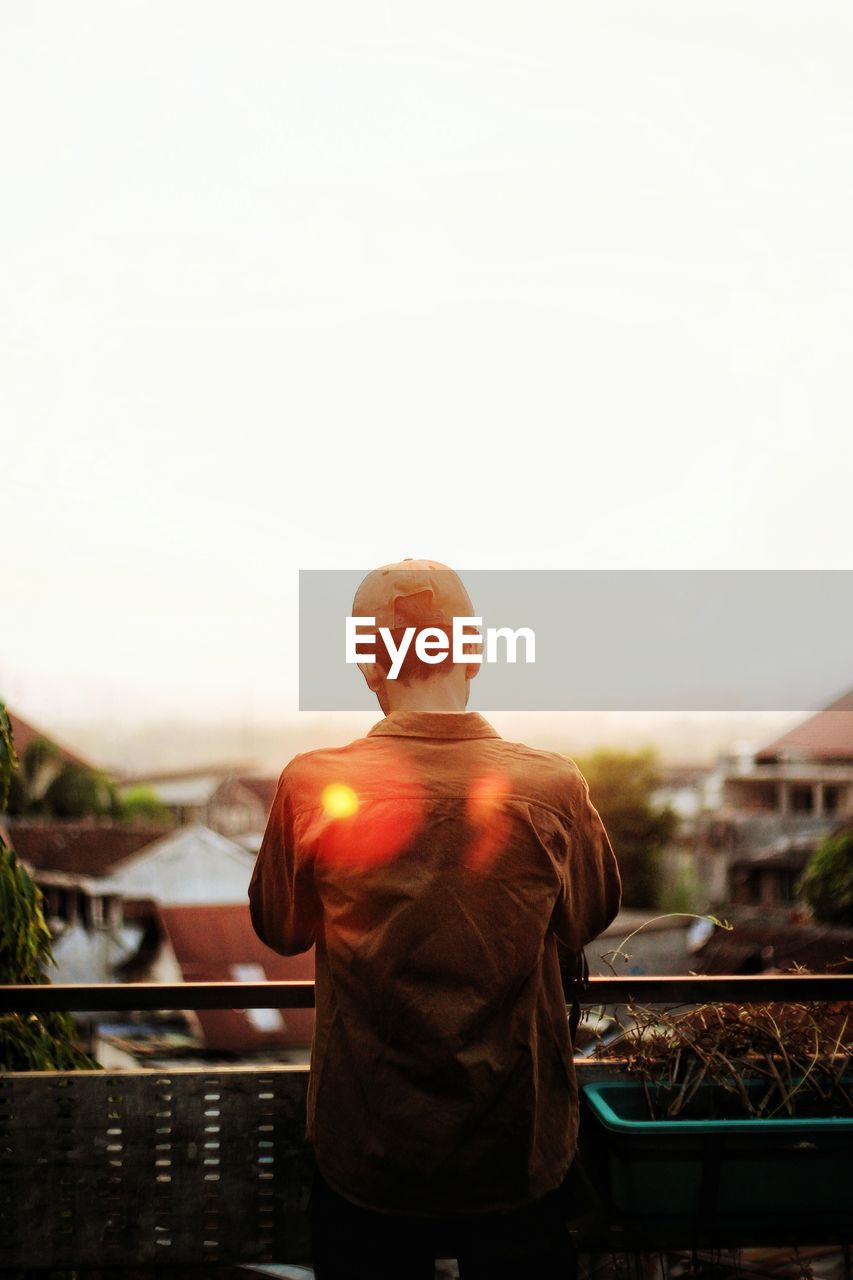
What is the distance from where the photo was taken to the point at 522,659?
2770 mm

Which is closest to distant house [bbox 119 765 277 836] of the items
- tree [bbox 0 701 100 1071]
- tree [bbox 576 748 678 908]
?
tree [bbox 576 748 678 908]

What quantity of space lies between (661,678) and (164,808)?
37.6 m

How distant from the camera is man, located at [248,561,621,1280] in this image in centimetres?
106

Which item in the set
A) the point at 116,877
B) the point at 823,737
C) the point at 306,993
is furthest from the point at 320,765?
the point at 823,737

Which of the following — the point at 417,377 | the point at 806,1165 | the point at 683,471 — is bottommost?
the point at 806,1165

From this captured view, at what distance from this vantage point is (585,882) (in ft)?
3.90

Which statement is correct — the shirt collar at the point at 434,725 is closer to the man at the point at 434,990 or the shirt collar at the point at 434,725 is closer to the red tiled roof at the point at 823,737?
the man at the point at 434,990

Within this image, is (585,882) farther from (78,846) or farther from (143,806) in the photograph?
(143,806)

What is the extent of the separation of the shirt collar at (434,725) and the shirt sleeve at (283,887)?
131mm

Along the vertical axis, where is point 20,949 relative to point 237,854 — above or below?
above

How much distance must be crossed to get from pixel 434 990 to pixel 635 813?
188 feet

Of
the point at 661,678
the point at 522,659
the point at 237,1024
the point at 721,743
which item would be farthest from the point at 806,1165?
the point at 721,743

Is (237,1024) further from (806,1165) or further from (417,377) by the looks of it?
(806,1165)

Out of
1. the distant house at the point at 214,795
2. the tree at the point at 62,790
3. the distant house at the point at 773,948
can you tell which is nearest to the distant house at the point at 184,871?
the distant house at the point at 214,795
